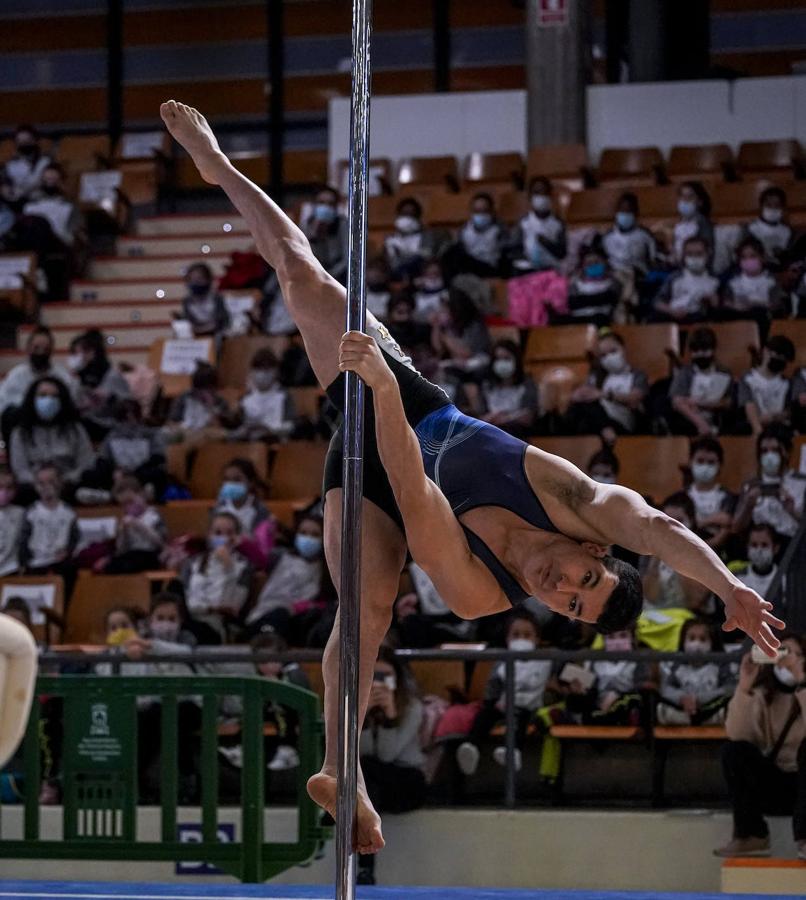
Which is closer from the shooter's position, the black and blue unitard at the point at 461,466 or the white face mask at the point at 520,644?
the black and blue unitard at the point at 461,466

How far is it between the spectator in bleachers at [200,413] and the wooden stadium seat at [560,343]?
5.87 feet

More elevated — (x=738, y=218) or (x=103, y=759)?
(x=738, y=218)

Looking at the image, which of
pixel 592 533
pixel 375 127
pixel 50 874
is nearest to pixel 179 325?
pixel 375 127

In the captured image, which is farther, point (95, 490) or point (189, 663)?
point (95, 490)

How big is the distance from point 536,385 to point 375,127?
3.83 meters

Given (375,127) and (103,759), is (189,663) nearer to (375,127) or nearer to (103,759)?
(103,759)

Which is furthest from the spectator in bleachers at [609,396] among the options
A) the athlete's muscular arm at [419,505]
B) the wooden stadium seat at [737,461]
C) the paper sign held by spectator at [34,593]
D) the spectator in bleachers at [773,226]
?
the athlete's muscular arm at [419,505]

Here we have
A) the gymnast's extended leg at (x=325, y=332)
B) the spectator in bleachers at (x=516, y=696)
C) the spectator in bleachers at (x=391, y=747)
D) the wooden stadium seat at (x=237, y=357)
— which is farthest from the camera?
the wooden stadium seat at (x=237, y=357)

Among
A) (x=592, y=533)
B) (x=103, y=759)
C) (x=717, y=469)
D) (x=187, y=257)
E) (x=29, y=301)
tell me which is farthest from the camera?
(x=187, y=257)

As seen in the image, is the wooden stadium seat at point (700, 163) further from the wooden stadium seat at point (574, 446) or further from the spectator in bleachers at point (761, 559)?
the spectator in bleachers at point (761, 559)

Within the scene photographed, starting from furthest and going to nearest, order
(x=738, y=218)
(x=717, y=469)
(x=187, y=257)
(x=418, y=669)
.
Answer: (x=187, y=257) → (x=738, y=218) → (x=717, y=469) → (x=418, y=669)

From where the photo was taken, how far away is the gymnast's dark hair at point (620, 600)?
401 cm

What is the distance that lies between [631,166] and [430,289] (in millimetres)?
2286

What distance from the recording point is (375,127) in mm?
12078
